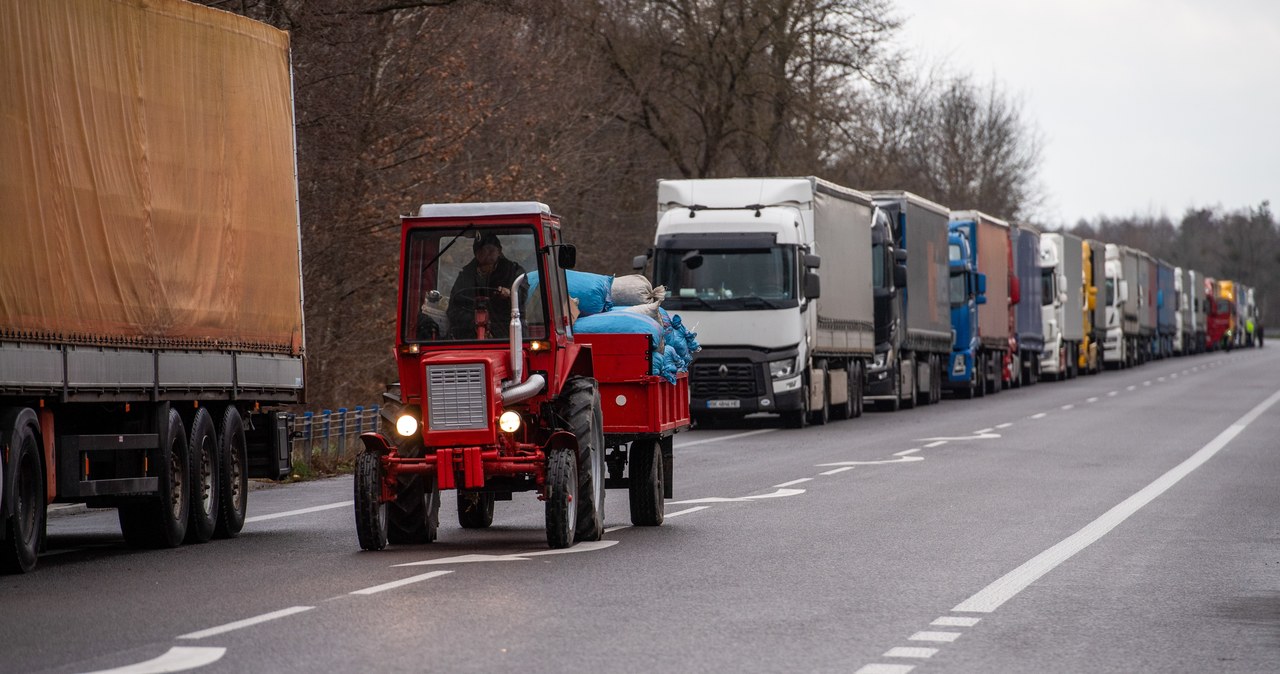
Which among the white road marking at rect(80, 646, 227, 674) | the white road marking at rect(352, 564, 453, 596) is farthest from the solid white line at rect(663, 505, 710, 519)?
the white road marking at rect(80, 646, 227, 674)

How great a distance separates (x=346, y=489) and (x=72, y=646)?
11.7 m

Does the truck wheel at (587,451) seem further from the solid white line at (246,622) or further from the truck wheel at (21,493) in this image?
the solid white line at (246,622)

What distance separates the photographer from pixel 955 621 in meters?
10.5

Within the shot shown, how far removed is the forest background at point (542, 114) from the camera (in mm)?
30328

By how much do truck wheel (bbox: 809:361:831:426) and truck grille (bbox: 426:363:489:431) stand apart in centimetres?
2114

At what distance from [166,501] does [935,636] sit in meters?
6.86

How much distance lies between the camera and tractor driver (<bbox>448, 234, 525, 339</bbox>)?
14305 millimetres

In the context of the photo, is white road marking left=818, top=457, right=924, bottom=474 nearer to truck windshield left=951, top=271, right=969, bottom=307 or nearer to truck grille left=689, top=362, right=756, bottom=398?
truck grille left=689, top=362, right=756, bottom=398

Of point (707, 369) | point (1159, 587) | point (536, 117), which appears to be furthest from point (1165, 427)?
point (1159, 587)

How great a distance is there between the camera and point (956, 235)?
48.0 m

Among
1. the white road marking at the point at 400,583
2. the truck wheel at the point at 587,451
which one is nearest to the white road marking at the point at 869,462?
the truck wheel at the point at 587,451

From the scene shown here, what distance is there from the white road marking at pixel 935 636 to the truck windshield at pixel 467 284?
5057mm

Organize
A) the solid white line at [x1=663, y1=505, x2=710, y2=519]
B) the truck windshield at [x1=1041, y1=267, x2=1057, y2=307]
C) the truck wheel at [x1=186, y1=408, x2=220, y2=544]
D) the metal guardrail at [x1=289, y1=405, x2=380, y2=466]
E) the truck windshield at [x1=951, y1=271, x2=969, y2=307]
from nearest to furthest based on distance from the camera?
1. the truck wheel at [x1=186, y1=408, x2=220, y2=544]
2. the solid white line at [x1=663, y1=505, x2=710, y2=519]
3. the metal guardrail at [x1=289, y1=405, x2=380, y2=466]
4. the truck windshield at [x1=951, y1=271, x2=969, y2=307]
5. the truck windshield at [x1=1041, y1=267, x2=1057, y2=307]

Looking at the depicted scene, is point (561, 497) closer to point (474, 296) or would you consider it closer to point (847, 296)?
point (474, 296)
